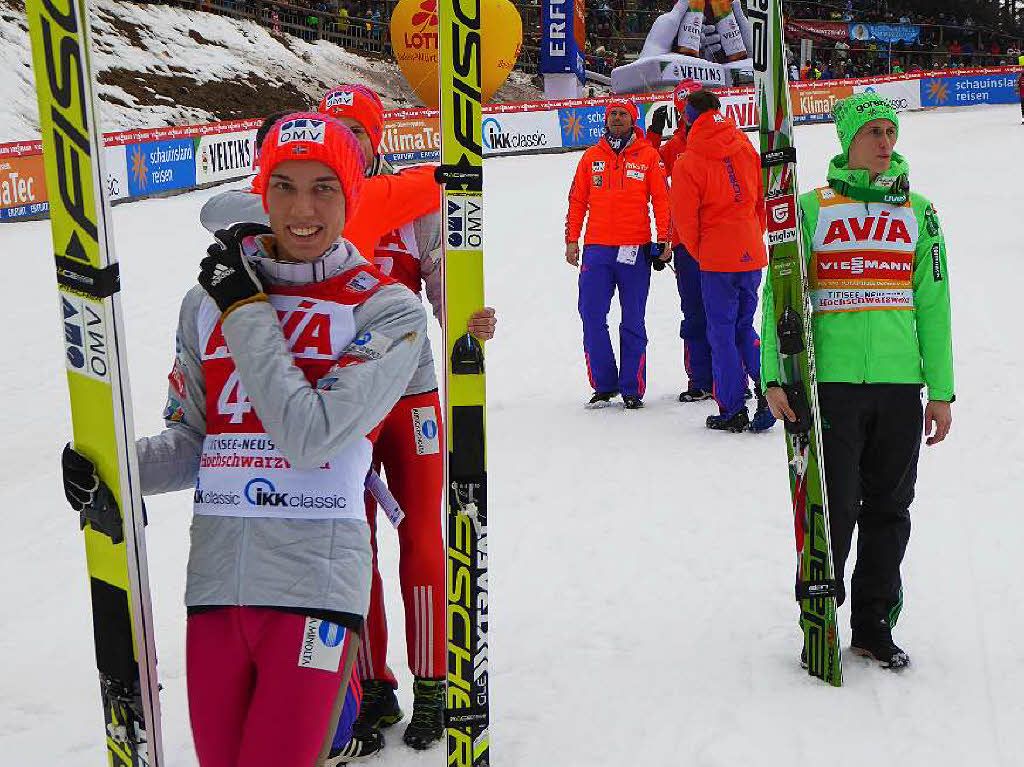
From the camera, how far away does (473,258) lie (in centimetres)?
285

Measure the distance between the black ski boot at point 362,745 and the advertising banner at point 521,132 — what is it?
Answer: 20.8 m

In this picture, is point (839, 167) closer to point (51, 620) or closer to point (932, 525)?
point (932, 525)

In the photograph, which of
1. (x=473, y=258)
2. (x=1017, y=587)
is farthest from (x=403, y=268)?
(x=1017, y=587)

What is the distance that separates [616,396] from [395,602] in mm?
3788

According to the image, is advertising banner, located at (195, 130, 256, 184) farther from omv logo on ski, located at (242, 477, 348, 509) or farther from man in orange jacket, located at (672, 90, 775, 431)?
omv logo on ski, located at (242, 477, 348, 509)

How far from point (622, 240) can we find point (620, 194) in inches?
13.2

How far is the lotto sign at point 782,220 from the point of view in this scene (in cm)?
370

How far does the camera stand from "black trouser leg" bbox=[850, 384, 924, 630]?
3.85 m

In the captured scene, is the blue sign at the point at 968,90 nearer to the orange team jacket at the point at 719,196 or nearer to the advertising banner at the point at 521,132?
the advertising banner at the point at 521,132

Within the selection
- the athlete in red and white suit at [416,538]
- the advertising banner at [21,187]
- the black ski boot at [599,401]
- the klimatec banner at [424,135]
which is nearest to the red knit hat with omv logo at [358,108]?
the athlete in red and white suit at [416,538]

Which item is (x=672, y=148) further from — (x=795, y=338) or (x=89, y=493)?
(x=89, y=493)

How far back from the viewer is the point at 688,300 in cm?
766

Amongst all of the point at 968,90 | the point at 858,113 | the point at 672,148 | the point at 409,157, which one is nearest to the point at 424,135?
the point at 409,157

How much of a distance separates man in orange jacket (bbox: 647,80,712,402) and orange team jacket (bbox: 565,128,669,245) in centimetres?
16
